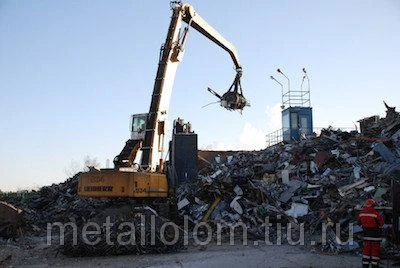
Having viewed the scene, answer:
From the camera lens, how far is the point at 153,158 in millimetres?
12484

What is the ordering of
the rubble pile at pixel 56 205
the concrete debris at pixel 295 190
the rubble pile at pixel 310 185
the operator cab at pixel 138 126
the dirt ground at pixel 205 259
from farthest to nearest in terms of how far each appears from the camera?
the rubble pile at pixel 56 205 → the operator cab at pixel 138 126 → the rubble pile at pixel 310 185 → the concrete debris at pixel 295 190 → the dirt ground at pixel 205 259

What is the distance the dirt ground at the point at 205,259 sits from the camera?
29.0 feet

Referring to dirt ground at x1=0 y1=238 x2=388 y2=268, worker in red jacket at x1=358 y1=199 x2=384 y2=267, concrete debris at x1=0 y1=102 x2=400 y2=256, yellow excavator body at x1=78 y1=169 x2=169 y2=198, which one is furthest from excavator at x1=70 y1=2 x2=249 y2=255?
worker in red jacket at x1=358 y1=199 x2=384 y2=267

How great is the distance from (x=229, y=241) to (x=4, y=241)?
6166 mm

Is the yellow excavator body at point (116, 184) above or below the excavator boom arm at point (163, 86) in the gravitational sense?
below

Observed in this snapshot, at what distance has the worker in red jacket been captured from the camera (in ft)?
26.5

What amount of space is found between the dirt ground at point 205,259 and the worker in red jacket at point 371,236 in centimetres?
67

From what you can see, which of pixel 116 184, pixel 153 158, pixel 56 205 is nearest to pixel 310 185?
pixel 153 158

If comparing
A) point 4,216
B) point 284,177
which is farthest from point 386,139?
point 4,216

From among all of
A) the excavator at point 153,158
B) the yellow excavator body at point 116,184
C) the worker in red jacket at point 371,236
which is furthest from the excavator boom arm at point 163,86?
the worker in red jacket at point 371,236

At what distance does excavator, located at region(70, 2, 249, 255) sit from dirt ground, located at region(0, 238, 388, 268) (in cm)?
185

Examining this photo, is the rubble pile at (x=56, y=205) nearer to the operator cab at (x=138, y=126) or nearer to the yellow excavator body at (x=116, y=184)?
the yellow excavator body at (x=116, y=184)

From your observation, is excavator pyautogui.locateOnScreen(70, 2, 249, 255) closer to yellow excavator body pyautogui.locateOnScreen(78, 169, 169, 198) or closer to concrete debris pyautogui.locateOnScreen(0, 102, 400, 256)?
yellow excavator body pyautogui.locateOnScreen(78, 169, 169, 198)

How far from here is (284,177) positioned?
53.1 feet
